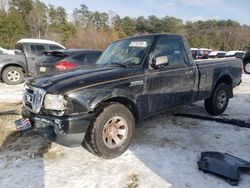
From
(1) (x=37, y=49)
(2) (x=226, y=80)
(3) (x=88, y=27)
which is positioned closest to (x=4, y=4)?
(3) (x=88, y=27)

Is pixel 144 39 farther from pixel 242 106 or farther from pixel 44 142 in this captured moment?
pixel 242 106

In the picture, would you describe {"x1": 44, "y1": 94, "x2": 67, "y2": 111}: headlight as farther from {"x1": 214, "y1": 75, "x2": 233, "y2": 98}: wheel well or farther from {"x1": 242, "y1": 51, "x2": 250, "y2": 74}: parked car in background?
{"x1": 242, "y1": 51, "x2": 250, "y2": 74}: parked car in background

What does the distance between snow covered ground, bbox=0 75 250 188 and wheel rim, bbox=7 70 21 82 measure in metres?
6.02

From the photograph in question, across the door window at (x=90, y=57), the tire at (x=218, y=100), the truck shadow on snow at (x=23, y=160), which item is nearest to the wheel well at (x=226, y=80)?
the tire at (x=218, y=100)

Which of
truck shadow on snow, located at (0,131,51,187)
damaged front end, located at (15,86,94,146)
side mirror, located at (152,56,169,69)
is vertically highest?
side mirror, located at (152,56,169,69)

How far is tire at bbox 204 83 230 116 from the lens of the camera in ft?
20.5

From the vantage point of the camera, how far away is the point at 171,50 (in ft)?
16.9

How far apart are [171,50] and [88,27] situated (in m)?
42.8

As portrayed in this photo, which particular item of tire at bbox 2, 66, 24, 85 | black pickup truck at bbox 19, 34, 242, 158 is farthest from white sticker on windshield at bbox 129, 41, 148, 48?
tire at bbox 2, 66, 24, 85

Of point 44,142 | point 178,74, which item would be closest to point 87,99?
point 44,142

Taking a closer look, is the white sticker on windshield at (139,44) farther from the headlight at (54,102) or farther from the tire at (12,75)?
the tire at (12,75)

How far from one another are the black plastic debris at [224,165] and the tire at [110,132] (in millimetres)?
1164

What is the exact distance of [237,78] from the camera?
6.80m

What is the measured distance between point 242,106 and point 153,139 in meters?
3.66
